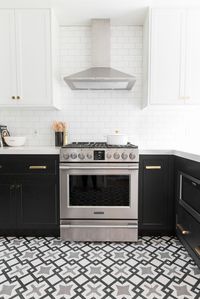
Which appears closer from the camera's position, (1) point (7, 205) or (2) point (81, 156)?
(2) point (81, 156)

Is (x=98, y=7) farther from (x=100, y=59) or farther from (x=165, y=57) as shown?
(x=165, y=57)

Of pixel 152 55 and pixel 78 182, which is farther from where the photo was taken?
pixel 152 55

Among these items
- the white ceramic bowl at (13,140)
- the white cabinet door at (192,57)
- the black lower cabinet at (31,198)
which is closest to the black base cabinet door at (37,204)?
the black lower cabinet at (31,198)

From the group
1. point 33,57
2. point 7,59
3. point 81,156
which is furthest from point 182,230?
point 7,59

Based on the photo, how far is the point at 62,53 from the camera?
112 inches

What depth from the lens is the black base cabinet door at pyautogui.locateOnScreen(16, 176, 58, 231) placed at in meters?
2.28

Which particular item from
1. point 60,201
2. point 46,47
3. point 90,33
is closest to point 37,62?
point 46,47

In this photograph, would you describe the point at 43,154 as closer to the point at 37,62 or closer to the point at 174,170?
the point at 37,62

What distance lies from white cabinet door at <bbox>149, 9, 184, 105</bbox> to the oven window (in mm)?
1055

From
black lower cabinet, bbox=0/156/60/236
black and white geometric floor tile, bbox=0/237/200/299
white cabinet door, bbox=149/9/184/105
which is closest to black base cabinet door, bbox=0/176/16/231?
black lower cabinet, bbox=0/156/60/236

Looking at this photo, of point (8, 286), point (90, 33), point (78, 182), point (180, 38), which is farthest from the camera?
point (90, 33)

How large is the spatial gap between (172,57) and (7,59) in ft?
6.34

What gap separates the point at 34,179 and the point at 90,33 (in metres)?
2.05

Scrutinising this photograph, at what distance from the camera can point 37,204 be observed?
90.4 inches
